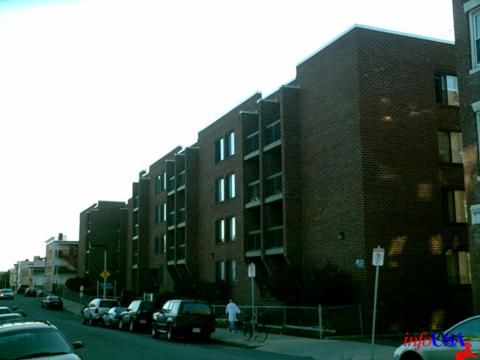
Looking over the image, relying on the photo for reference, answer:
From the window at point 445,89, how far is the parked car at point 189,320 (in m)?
13.9

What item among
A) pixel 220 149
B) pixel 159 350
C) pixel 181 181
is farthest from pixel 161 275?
pixel 159 350

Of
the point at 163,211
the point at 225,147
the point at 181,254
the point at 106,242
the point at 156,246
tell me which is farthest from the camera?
the point at 106,242

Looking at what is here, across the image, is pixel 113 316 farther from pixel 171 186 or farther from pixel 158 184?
pixel 158 184

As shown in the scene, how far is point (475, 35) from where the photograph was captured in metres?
19.3

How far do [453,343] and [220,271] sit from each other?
30335 mm

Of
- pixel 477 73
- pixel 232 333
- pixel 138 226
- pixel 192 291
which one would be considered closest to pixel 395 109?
pixel 477 73

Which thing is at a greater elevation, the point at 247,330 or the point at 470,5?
the point at 470,5

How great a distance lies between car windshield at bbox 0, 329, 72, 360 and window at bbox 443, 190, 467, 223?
2077cm

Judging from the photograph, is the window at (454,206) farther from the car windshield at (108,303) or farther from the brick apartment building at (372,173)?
the car windshield at (108,303)

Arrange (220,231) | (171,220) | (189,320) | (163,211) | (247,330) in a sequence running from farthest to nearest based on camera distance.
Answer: (163,211)
(171,220)
(220,231)
(247,330)
(189,320)

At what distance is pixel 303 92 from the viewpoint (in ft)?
101

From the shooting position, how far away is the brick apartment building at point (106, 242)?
77562mm

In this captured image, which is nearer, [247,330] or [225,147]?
[247,330]

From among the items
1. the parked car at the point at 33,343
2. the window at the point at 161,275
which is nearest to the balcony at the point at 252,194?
the window at the point at 161,275
